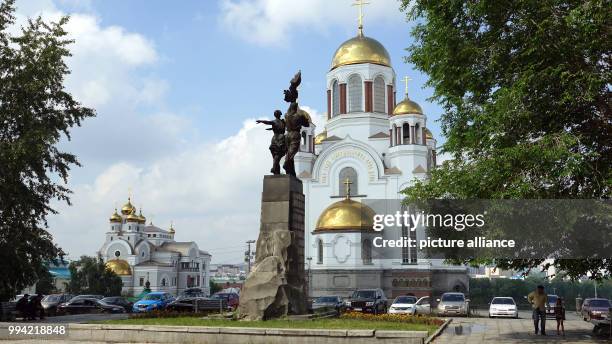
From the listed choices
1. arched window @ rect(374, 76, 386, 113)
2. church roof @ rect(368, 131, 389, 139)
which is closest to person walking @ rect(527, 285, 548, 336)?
church roof @ rect(368, 131, 389, 139)

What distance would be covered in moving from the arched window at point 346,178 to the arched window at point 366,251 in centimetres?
496

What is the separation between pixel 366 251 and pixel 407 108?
11.6 m

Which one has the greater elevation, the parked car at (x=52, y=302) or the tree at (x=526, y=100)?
the tree at (x=526, y=100)

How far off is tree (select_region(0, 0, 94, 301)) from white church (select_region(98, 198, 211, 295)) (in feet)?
181

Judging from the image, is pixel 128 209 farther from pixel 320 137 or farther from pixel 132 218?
pixel 320 137

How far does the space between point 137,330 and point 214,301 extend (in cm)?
1326

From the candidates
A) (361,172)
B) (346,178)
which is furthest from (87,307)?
(361,172)

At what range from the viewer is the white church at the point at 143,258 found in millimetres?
78250

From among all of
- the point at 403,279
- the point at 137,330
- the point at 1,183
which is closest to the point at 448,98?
the point at 137,330

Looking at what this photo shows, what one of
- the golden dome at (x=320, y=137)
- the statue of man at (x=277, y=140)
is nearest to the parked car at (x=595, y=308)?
the statue of man at (x=277, y=140)

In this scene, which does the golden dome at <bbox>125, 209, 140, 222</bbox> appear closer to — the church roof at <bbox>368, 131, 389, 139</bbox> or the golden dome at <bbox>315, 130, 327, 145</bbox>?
the golden dome at <bbox>315, 130, 327, 145</bbox>

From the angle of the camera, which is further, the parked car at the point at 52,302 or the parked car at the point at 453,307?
the parked car at the point at 52,302

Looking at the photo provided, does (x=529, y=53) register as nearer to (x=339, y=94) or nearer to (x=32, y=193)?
(x=32, y=193)

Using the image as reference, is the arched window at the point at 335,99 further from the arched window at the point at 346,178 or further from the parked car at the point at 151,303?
the parked car at the point at 151,303
